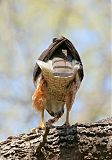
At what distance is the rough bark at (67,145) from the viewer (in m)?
3.71

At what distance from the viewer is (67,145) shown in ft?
12.3

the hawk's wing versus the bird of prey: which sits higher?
the hawk's wing

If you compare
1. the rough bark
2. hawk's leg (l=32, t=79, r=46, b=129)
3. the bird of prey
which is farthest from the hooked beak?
the rough bark

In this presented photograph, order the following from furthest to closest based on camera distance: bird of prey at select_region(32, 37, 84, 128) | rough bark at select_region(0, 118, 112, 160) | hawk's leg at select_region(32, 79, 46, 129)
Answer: hawk's leg at select_region(32, 79, 46, 129) < bird of prey at select_region(32, 37, 84, 128) < rough bark at select_region(0, 118, 112, 160)

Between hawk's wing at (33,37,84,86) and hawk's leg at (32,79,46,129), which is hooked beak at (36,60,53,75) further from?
hawk's leg at (32,79,46,129)

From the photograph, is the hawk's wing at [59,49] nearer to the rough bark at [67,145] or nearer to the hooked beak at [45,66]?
the hooked beak at [45,66]

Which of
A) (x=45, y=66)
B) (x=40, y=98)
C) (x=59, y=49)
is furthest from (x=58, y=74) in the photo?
(x=40, y=98)

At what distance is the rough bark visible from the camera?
371cm

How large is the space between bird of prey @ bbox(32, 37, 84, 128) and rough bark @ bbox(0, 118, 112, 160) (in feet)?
1.07

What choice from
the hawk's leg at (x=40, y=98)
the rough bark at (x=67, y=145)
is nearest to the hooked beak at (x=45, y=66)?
the hawk's leg at (x=40, y=98)

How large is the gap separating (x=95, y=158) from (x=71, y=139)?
0.25 metres

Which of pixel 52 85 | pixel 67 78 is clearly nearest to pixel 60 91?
pixel 52 85

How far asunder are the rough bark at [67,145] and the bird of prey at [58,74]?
1.07 feet

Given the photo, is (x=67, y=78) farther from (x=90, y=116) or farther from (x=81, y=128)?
(x=90, y=116)
